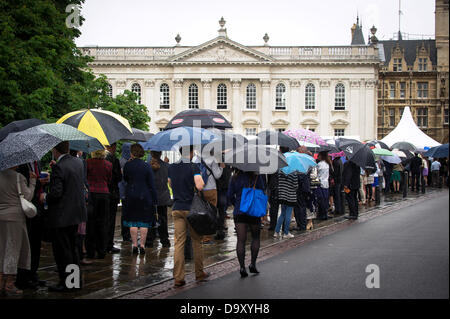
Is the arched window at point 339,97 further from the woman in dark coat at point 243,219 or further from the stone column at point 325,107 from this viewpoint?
the woman in dark coat at point 243,219

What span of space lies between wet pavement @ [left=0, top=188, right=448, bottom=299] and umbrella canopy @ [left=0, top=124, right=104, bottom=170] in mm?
1770

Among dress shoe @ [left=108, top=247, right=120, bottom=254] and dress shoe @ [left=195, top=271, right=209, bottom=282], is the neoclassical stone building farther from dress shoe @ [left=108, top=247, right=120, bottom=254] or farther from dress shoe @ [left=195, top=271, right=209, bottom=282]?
dress shoe @ [left=195, top=271, right=209, bottom=282]

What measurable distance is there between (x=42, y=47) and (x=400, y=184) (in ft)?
64.7

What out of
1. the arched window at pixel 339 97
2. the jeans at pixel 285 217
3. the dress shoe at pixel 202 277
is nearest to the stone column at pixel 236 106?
the arched window at pixel 339 97

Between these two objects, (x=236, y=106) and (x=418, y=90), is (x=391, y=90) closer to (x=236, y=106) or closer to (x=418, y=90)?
(x=418, y=90)

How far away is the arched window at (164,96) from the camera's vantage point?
62.5 meters

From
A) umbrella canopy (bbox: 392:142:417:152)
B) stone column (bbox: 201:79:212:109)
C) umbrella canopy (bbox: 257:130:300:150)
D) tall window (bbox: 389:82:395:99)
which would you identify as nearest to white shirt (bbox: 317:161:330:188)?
umbrella canopy (bbox: 257:130:300:150)

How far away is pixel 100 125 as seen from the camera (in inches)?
384

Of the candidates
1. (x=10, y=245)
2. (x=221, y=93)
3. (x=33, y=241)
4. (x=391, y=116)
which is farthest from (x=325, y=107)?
(x=10, y=245)

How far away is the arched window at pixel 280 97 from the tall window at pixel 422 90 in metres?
19.3

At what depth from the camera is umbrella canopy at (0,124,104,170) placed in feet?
23.6

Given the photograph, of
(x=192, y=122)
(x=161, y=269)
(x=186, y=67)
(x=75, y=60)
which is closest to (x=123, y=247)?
(x=161, y=269)

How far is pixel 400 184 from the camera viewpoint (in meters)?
30.6

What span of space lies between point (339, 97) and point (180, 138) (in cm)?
5536
